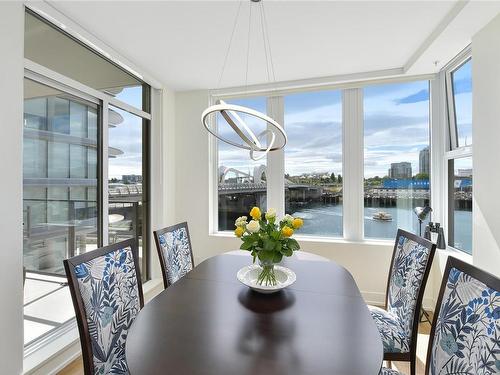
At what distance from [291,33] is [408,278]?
2.04 m

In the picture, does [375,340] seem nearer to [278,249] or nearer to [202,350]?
[278,249]

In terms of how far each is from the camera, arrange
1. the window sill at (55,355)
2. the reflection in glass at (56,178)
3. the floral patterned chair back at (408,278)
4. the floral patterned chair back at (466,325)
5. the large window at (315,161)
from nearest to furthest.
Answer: the floral patterned chair back at (466,325) < the floral patterned chair back at (408,278) < the window sill at (55,355) < the reflection in glass at (56,178) < the large window at (315,161)

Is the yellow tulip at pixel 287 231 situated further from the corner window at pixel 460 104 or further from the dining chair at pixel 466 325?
the corner window at pixel 460 104

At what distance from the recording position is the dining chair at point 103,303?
1241mm

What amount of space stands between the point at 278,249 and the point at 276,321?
14.3 inches

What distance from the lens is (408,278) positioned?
173cm

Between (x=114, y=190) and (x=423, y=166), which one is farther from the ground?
(x=423, y=166)

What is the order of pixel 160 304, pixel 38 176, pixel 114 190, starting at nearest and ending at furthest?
pixel 160 304 → pixel 38 176 → pixel 114 190

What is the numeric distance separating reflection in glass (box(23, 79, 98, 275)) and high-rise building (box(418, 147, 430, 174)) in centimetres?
344

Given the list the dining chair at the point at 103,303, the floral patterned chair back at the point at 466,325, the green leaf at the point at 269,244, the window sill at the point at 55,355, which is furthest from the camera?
the window sill at the point at 55,355

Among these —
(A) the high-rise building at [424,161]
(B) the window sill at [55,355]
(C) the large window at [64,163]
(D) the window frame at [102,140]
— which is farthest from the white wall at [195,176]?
(A) the high-rise building at [424,161]

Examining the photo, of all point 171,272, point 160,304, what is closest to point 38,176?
point 171,272

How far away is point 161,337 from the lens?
1.10 m

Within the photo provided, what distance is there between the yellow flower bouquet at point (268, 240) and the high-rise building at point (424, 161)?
2.31m
